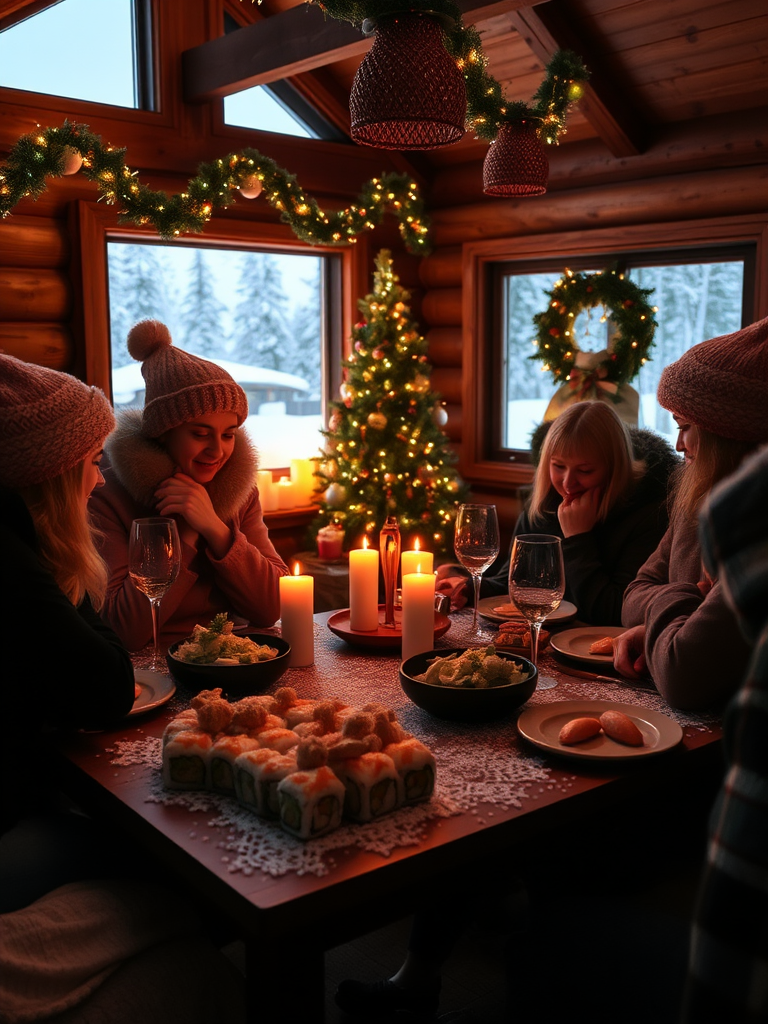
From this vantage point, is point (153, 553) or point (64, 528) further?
point (153, 553)

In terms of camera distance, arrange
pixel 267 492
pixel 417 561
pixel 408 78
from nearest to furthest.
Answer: pixel 408 78
pixel 417 561
pixel 267 492

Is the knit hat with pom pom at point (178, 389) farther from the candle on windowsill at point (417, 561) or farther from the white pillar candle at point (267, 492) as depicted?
the white pillar candle at point (267, 492)

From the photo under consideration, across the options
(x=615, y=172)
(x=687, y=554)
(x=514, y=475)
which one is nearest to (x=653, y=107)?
(x=615, y=172)

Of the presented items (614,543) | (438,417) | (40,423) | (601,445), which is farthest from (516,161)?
(438,417)

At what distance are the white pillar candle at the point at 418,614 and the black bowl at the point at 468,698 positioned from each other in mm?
281

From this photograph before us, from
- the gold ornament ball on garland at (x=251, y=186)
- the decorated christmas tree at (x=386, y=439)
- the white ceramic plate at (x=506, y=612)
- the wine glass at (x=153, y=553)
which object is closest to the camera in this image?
the wine glass at (x=153, y=553)

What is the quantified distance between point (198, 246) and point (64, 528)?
333 centimetres

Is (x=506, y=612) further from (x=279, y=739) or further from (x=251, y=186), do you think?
(x=251, y=186)

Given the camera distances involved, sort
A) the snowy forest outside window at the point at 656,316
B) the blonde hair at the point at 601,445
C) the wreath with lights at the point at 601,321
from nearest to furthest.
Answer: the blonde hair at the point at 601,445 < the wreath with lights at the point at 601,321 < the snowy forest outside window at the point at 656,316

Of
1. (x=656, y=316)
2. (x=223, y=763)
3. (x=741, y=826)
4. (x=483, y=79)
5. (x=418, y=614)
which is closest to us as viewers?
(x=741, y=826)

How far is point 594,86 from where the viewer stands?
405 cm

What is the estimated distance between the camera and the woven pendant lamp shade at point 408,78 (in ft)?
6.06

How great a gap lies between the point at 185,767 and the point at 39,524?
1.88 feet

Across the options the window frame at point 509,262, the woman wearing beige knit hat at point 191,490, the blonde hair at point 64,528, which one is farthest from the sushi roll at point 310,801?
the window frame at point 509,262
